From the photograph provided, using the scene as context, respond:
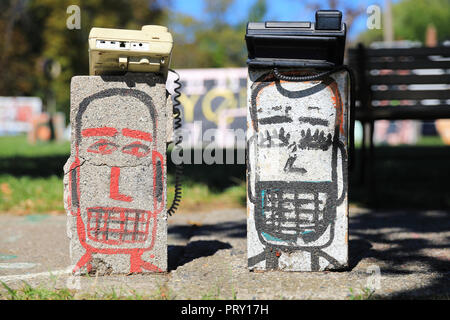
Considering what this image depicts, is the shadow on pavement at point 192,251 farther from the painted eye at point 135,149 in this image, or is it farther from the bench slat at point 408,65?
the bench slat at point 408,65

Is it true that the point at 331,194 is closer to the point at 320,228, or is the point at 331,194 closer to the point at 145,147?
the point at 320,228

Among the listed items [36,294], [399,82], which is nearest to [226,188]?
[399,82]

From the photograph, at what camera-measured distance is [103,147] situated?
135 inches

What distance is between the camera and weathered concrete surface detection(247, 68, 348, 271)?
342 centimetres

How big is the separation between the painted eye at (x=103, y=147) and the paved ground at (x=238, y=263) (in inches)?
30.0

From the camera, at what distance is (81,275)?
3395 millimetres

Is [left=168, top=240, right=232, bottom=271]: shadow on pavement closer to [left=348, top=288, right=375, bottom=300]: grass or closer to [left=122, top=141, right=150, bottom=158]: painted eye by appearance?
[left=122, top=141, right=150, bottom=158]: painted eye

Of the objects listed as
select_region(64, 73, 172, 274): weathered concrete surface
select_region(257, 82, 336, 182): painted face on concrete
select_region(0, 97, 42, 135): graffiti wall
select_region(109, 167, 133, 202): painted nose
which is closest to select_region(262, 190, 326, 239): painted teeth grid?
select_region(257, 82, 336, 182): painted face on concrete

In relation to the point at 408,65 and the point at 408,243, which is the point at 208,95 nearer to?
the point at 408,65

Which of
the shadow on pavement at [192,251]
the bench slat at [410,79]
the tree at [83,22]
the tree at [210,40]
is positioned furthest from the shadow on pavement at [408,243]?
the tree at [210,40]

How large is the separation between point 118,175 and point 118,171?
2 centimetres

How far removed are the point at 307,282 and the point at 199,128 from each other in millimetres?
13425

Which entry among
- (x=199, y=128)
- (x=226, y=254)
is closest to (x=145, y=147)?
(x=226, y=254)

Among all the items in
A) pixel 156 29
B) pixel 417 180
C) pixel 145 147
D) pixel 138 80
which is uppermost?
pixel 156 29
